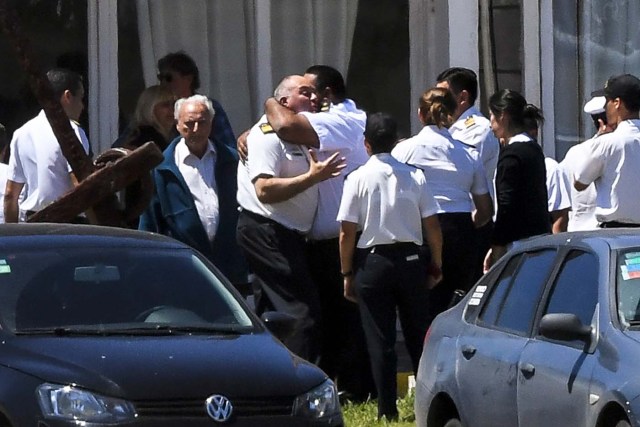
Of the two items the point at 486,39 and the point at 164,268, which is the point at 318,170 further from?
the point at 486,39

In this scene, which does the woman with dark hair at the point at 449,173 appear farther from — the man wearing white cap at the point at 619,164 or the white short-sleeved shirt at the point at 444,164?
the man wearing white cap at the point at 619,164

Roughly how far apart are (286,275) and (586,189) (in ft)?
7.80

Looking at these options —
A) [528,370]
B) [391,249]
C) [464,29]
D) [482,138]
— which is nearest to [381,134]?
[391,249]

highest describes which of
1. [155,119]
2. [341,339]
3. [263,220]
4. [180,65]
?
[180,65]

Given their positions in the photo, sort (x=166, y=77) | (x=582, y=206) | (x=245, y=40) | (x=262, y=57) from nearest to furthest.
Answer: (x=166, y=77) < (x=582, y=206) < (x=262, y=57) < (x=245, y=40)

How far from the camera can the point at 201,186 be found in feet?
33.4

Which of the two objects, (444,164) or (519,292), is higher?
(444,164)

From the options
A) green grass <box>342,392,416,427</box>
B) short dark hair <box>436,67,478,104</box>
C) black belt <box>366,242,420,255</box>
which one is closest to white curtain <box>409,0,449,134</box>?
short dark hair <box>436,67,478,104</box>

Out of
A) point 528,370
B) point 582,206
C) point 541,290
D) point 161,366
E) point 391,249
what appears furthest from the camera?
point 582,206

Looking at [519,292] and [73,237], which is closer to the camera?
[519,292]

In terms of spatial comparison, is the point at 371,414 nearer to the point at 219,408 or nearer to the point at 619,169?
the point at 619,169

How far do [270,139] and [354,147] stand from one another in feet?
1.85

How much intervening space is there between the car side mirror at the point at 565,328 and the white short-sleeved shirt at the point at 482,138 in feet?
13.6

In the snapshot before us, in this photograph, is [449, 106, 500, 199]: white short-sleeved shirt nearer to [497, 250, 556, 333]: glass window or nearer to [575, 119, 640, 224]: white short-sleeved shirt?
[575, 119, 640, 224]: white short-sleeved shirt
